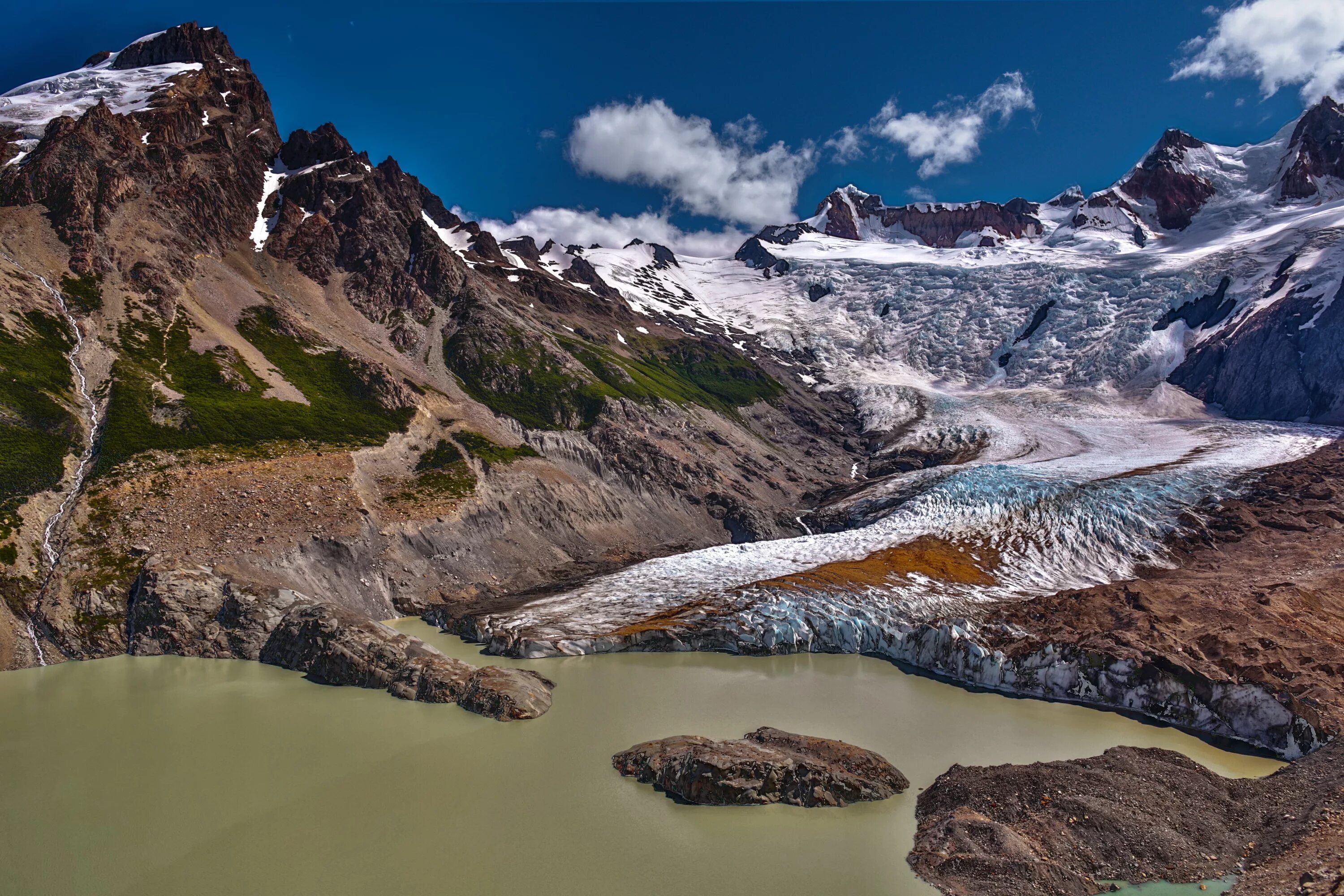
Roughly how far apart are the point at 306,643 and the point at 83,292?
51.4 m

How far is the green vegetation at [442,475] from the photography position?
60531mm

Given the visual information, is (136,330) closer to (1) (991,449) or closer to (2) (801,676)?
(2) (801,676)

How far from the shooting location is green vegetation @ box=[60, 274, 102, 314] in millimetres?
61625

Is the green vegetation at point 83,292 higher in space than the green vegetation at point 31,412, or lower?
higher

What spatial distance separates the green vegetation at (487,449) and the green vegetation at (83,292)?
33671 mm

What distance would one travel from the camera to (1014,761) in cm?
2703

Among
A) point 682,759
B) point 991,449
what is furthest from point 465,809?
point 991,449

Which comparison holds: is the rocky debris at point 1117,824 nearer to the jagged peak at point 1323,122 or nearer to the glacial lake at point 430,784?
the glacial lake at point 430,784

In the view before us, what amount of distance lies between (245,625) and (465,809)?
23.5m

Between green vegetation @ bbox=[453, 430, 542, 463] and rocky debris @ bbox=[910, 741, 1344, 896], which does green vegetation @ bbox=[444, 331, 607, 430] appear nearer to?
green vegetation @ bbox=[453, 430, 542, 463]

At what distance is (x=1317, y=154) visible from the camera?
173375mm

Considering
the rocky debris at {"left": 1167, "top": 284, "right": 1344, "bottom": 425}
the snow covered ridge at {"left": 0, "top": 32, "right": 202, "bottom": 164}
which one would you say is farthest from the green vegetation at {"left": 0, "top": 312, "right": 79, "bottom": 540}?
the rocky debris at {"left": 1167, "top": 284, "right": 1344, "bottom": 425}

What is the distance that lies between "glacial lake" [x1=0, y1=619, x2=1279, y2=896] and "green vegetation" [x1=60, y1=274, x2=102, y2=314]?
4289 centimetres

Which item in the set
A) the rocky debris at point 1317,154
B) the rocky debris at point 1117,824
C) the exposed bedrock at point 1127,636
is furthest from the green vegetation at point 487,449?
the rocky debris at point 1317,154
